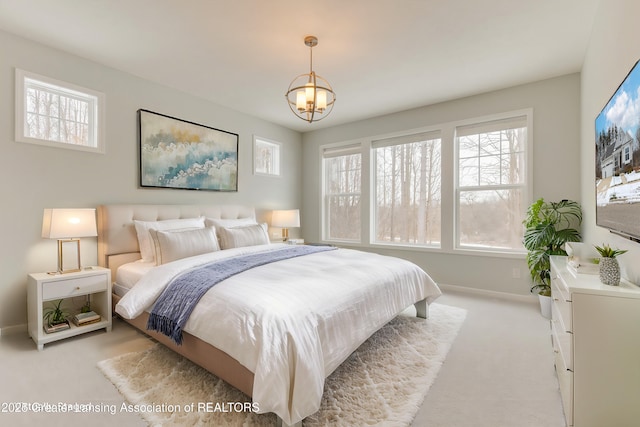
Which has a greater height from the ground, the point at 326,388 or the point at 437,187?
the point at 437,187

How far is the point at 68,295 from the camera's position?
8.41 ft

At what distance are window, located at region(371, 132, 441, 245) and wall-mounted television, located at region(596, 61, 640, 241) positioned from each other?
2.52 m

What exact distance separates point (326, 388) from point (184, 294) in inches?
44.7

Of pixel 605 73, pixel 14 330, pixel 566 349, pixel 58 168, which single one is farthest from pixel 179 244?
pixel 605 73

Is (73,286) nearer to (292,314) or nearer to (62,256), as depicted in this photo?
(62,256)

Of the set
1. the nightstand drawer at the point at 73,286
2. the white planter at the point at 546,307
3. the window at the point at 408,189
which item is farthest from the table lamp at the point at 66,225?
the white planter at the point at 546,307

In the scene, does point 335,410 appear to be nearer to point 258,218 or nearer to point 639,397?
point 639,397

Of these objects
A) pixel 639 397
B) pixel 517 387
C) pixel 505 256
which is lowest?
pixel 517 387

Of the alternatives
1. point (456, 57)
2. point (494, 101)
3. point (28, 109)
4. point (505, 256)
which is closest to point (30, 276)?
point (28, 109)

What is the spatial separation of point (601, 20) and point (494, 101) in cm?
165

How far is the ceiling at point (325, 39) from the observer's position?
2281 millimetres

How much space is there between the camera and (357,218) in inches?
206

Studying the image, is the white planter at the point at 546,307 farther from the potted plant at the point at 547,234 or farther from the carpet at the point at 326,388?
the carpet at the point at 326,388

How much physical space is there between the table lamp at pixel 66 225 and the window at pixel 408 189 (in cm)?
387
